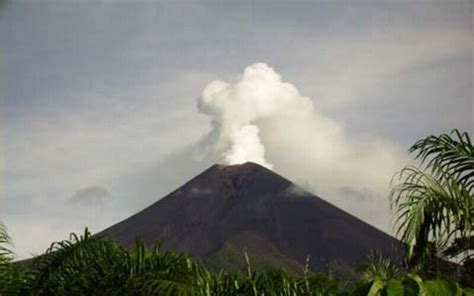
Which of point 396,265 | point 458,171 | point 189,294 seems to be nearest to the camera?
point 189,294

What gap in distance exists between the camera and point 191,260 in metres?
4.79

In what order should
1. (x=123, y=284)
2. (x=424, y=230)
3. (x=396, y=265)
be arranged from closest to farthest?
1. (x=123, y=284)
2. (x=424, y=230)
3. (x=396, y=265)

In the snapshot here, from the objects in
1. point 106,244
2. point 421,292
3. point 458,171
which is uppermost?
point 458,171

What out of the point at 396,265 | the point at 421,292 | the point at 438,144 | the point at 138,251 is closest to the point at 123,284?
the point at 138,251

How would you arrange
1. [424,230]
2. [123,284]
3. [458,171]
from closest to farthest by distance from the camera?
1. [123,284]
2. [424,230]
3. [458,171]

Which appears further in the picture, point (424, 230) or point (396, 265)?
point (396, 265)

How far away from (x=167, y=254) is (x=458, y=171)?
8.04 ft

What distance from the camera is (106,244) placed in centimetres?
506

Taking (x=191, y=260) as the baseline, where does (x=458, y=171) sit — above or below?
above

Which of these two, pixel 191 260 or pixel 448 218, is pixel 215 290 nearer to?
pixel 191 260

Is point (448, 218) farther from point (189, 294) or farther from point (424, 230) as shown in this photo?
point (189, 294)

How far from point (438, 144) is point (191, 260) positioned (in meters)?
2.31

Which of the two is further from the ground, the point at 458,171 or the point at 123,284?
the point at 458,171

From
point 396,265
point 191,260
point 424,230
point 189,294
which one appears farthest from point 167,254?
point 396,265
